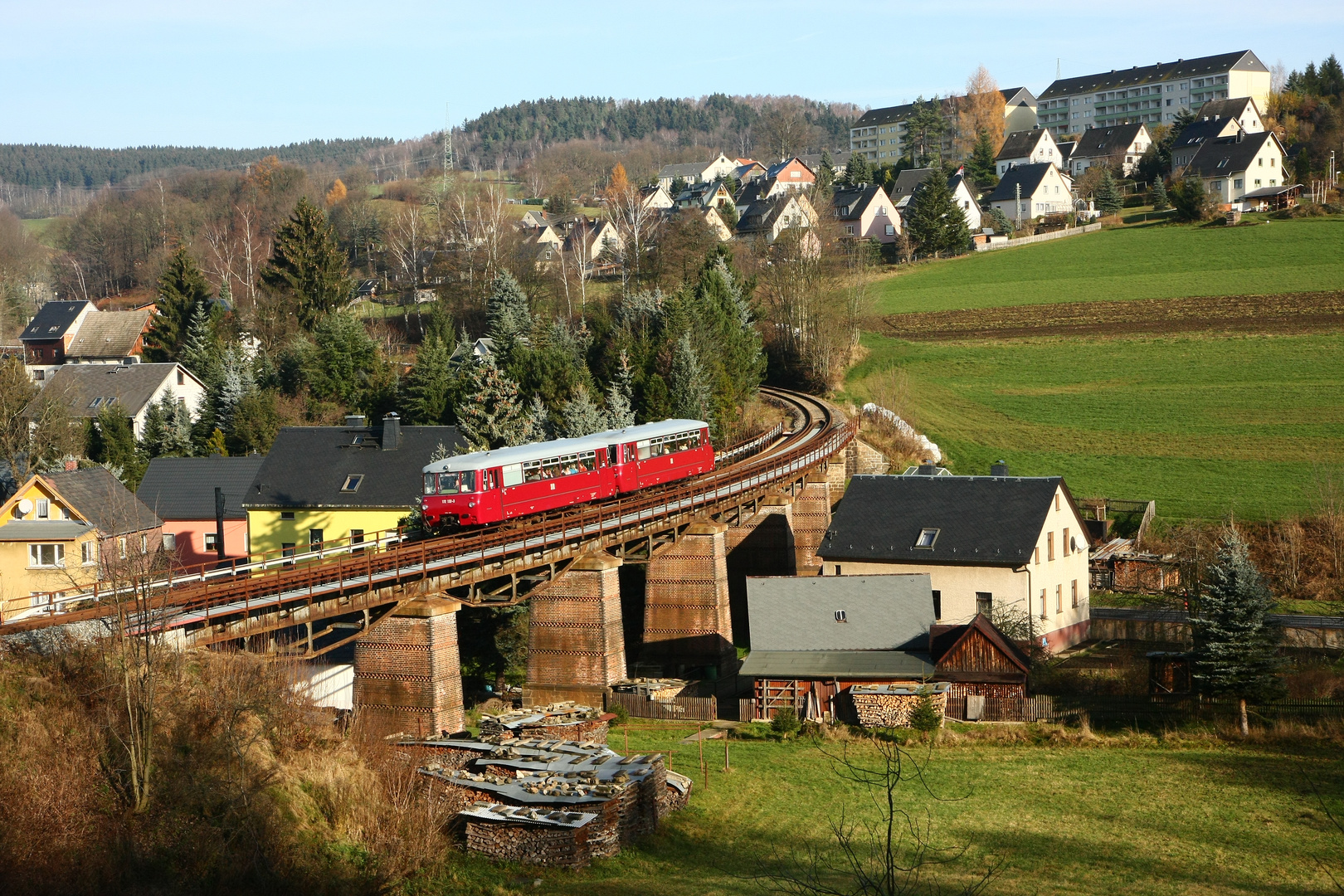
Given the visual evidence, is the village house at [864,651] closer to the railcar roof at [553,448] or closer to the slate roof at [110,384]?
the railcar roof at [553,448]

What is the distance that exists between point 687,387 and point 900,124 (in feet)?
440

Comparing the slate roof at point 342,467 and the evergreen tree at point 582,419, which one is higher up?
the evergreen tree at point 582,419

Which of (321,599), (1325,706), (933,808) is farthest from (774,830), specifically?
(1325,706)

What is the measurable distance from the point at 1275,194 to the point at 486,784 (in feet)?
339

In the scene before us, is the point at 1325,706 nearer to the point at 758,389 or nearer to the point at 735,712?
the point at 735,712

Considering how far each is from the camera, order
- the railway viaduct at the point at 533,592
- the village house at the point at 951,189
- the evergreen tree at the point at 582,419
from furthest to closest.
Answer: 1. the village house at the point at 951,189
2. the evergreen tree at the point at 582,419
3. the railway viaduct at the point at 533,592

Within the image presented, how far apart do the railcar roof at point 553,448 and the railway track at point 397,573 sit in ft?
6.79

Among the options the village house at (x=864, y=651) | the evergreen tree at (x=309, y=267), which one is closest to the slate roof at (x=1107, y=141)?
the evergreen tree at (x=309, y=267)

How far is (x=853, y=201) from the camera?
129 metres

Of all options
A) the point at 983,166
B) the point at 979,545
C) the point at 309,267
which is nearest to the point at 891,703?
the point at 979,545

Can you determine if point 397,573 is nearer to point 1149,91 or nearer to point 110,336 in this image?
point 110,336

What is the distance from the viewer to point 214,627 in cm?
2873

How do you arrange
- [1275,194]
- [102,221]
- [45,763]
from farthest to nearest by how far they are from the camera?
[102,221] → [1275,194] → [45,763]

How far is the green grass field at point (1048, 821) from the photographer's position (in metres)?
23.6
